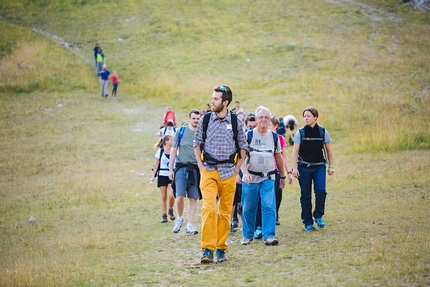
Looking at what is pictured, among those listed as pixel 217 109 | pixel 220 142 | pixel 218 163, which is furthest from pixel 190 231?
pixel 217 109

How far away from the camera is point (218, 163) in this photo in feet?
25.6

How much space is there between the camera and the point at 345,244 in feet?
27.3

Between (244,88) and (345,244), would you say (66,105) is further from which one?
(345,244)

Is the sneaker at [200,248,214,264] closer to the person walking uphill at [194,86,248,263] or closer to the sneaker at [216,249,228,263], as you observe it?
the person walking uphill at [194,86,248,263]

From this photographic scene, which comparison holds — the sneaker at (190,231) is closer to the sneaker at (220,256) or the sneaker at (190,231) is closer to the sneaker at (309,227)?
the sneaker at (309,227)

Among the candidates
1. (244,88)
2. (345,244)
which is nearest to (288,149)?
(244,88)

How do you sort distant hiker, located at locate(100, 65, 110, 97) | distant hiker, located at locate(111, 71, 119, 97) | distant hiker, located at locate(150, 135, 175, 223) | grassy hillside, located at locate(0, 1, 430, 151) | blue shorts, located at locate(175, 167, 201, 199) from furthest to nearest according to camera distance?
distant hiker, located at locate(111, 71, 119, 97) → distant hiker, located at locate(100, 65, 110, 97) → grassy hillside, located at locate(0, 1, 430, 151) → distant hiker, located at locate(150, 135, 175, 223) → blue shorts, located at locate(175, 167, 201, 199)

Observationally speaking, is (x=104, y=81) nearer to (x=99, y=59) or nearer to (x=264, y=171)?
(x=99, y=59)

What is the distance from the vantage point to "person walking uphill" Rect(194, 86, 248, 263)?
25.3 feet

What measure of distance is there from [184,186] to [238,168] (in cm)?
277

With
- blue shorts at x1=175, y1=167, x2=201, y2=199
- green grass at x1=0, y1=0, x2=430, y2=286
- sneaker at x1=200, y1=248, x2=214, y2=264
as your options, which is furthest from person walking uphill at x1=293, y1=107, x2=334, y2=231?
sneaker at x1=200, y1=248, x2=214, y2=264

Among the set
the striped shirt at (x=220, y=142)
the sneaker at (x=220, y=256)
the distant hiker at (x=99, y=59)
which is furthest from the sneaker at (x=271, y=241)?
the distant hiker at (x=99, y=59)

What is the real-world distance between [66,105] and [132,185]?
16.5 meters

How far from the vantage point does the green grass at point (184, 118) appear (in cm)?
795
